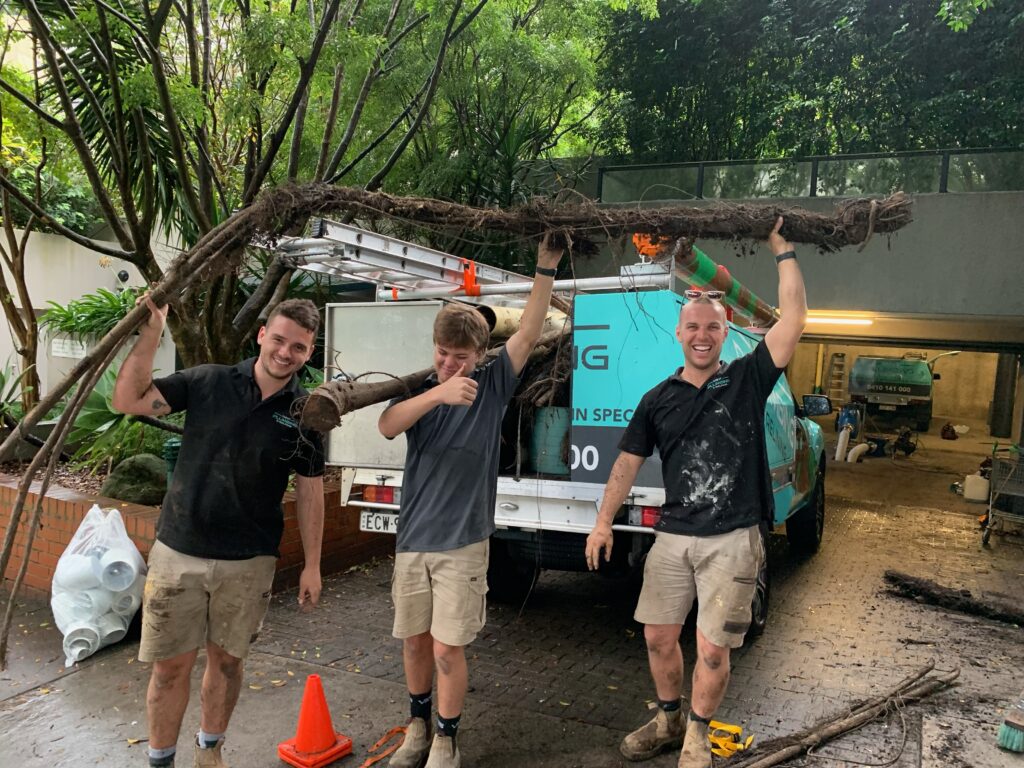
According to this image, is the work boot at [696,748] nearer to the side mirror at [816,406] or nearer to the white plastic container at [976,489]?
the side mirror at [816,406]

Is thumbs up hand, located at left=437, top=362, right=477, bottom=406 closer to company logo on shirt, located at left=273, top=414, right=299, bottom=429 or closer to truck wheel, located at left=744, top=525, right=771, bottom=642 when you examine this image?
company logo on shirt, located at left=273, top=414, right=299, bottom=429

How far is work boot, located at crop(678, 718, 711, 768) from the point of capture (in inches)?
121

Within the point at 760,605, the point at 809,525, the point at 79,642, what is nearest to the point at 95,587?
the point at 79,642

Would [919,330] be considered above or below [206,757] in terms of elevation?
above

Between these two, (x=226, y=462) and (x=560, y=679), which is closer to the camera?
(x=226, y=462)

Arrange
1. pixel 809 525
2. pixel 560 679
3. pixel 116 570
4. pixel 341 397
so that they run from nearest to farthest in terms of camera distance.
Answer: pixel 341 397 → pixel 560 679 → pixel 116 570 → pixel 809 525

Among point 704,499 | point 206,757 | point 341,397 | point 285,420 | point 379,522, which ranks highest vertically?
point 341,397

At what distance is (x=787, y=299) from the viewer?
10.1 feet

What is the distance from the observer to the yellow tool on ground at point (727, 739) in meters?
3.35

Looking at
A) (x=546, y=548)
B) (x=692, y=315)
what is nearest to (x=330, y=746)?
(x=546, y=548)

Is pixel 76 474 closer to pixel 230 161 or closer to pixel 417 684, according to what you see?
pixel 230 161

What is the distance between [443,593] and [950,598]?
189 inches

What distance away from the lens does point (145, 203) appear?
21.0 feet

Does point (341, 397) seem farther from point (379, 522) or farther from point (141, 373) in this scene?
point (379, 522)
